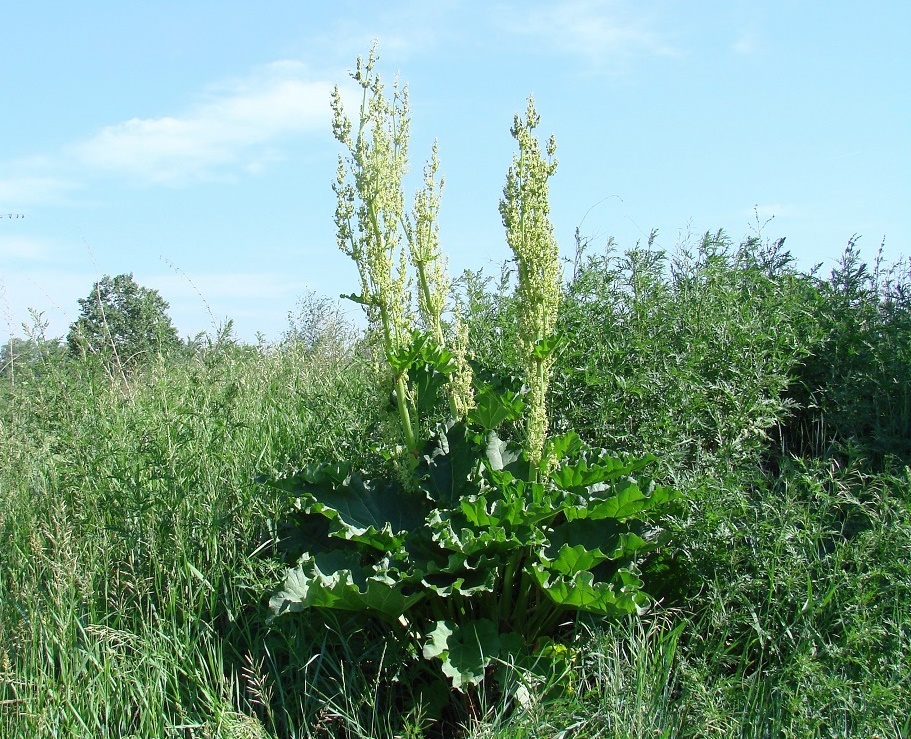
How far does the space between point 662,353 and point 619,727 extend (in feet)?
7.19

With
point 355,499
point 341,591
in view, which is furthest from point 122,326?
point 341,591

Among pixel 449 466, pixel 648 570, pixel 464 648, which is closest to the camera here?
pixel 464 648

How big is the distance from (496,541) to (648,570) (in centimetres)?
91

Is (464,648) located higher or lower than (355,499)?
lower

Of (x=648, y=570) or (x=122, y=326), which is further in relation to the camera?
(x=122, y=326)

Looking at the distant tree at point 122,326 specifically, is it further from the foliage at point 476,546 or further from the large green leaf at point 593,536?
the large green leaf at point 593,536

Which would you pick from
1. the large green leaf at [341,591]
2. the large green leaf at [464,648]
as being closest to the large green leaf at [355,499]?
the large green leaf at [341,591]

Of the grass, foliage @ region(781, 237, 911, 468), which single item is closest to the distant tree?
the grass

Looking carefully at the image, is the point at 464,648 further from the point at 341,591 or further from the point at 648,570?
the point at 648,570

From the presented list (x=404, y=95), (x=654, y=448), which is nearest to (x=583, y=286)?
(x=654, y=448)

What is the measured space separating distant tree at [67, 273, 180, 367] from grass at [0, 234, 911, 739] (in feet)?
2.05

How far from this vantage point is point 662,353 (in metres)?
4.53

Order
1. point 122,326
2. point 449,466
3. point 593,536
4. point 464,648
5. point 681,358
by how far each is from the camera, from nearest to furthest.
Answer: point 464,648 → point 593,536 → point 449,466 → point 681,358 → point 122,326

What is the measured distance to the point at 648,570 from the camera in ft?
11.9
